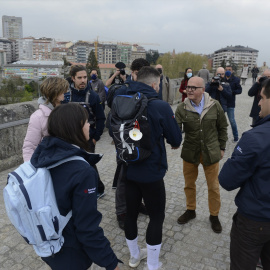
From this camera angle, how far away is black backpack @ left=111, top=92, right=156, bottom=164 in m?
2.47

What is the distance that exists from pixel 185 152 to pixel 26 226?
252cm

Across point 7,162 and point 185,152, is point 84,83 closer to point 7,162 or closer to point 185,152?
point 185,152

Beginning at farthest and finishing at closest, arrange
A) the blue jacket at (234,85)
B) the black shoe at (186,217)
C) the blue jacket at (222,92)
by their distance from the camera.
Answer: the blue jacket at (234,85) → the blue jacket at (222,92) → the black shoe at (186,217)

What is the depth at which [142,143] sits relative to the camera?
2516 millimetres

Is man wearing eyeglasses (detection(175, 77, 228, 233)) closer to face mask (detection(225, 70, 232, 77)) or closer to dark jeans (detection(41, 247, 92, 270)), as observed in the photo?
dark jeans (detection(41, 247, 92, 270))

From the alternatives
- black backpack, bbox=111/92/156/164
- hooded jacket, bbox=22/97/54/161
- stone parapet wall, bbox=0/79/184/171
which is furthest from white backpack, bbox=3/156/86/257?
stone parapet wall, bbox=0/79/184/171

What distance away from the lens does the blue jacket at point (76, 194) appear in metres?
1.69

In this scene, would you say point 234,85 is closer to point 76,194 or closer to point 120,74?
point 120,74

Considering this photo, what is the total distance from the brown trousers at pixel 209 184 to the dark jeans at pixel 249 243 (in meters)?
1.41

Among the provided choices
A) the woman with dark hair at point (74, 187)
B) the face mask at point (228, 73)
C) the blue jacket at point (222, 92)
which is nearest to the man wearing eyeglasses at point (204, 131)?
the woman with dark hair at point (74, 187)

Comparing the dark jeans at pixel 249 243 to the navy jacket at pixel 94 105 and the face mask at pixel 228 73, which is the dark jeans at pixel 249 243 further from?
the face mask at pixel 228 73

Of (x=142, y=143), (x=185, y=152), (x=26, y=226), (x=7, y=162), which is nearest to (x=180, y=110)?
(x=185, y=152)

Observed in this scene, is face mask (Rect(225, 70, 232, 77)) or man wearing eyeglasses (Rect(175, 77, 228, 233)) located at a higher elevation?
face mask (Rect(225, 70, 232, 77))

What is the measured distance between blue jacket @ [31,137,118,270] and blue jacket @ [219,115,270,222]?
3.59 ft
